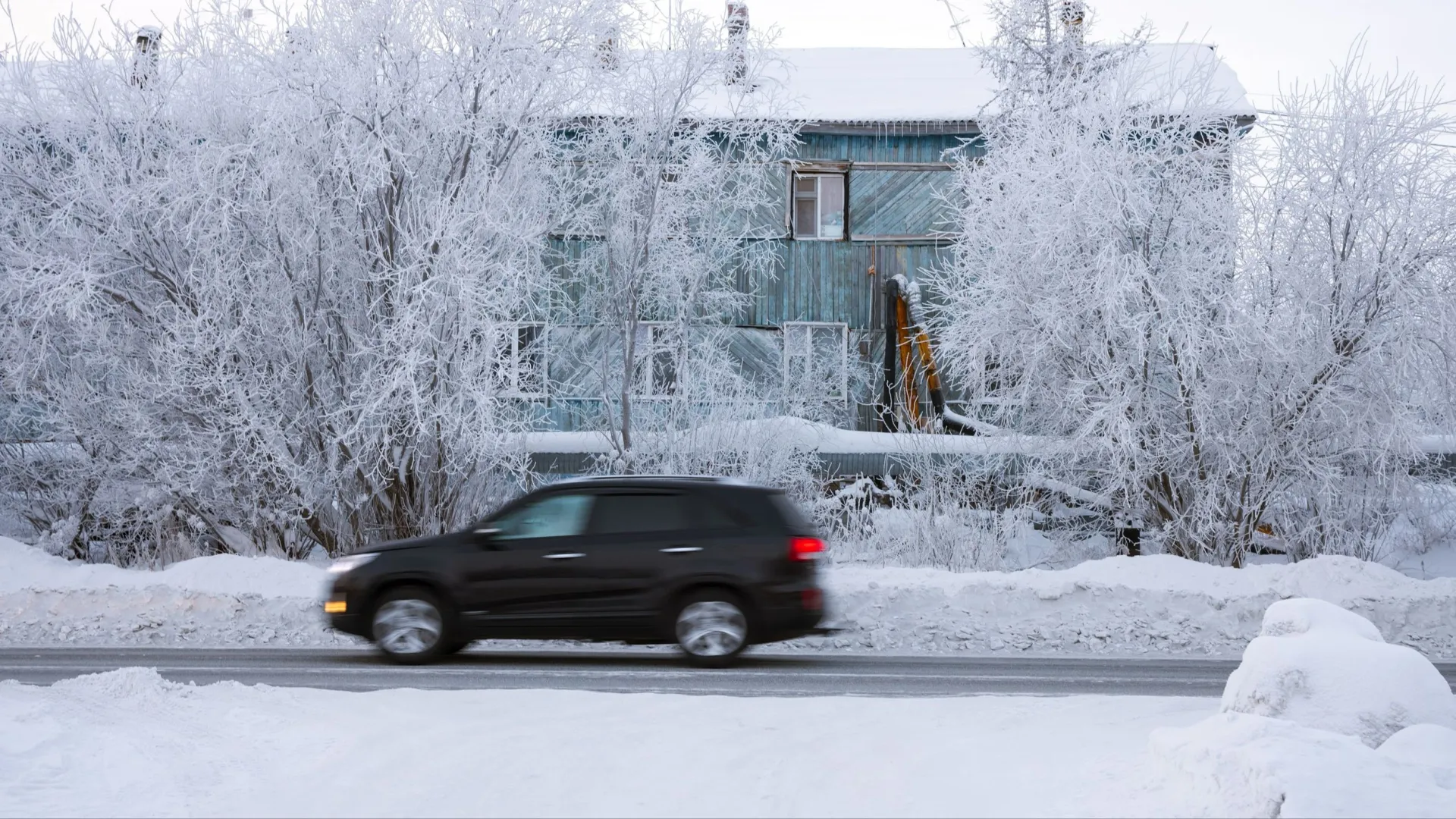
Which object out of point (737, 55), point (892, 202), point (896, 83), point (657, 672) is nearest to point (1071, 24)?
point (896, 83)

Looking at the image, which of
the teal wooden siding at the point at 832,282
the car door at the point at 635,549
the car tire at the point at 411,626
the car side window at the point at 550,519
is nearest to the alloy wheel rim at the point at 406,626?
the car tire at the point at 411,626

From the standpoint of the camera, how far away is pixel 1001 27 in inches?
1169

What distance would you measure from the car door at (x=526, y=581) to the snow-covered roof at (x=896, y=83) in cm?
1409

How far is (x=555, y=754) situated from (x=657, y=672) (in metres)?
4.05

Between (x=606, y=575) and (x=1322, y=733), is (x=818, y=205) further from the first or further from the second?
(x=1322, y=733)

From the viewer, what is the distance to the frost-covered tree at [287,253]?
56.9ft

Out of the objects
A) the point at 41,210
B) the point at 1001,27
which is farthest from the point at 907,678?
the point at 1001,27

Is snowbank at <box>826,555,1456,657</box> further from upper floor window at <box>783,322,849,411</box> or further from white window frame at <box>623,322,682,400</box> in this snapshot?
upper floor window at <box>783,322,849,411</box>

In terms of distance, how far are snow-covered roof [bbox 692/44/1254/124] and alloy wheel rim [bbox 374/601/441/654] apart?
14467 mm

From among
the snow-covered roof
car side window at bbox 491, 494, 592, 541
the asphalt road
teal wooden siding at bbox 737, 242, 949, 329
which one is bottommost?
the asphalt road

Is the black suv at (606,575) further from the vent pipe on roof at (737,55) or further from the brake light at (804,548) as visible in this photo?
the vent pipe on roof at (737,55)

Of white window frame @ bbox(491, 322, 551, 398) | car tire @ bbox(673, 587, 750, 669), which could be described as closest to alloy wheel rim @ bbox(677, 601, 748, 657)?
car tire @ bbox(673, 587, 750, 669)

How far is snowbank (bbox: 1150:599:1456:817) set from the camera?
555 centimetres

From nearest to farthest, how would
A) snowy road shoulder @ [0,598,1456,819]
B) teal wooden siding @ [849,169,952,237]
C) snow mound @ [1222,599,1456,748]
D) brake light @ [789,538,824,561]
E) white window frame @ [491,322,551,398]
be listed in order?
1. snowy road shoulder @ [0,598,1456,819]
2. snow mound @ [1222,599,1456,748]
3. brake light @ [789,538,824,561]
4. white window frame @ [491,322,551,398]
5. teal wooden siding @ [849,169,952,237]
